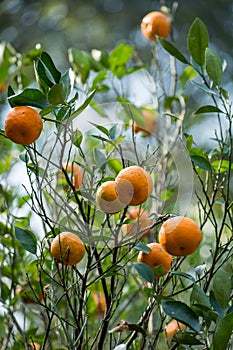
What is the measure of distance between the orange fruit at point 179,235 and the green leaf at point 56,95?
0.63 ft

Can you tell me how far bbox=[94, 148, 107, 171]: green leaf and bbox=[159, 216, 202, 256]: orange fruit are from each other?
14cm

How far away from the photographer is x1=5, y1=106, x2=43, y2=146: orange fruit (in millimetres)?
750

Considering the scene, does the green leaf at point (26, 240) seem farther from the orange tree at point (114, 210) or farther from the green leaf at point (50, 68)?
the green leaf at point (50, 68)

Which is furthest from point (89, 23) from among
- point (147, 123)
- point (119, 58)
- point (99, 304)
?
point (147, 123)

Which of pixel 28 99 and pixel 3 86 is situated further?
pixel 3 86

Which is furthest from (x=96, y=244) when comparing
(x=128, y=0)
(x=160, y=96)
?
(x=128, y=0)

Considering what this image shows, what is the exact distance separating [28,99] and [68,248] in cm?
18

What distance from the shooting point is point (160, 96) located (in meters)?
1.37

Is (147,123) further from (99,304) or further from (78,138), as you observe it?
(99,304)

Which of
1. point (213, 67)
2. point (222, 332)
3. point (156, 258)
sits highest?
point (213, 67)

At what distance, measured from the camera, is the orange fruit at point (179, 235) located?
79cm

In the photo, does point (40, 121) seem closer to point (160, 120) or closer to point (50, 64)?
point (50, 64)

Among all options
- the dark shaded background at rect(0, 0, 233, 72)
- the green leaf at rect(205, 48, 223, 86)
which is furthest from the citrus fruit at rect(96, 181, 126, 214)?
the dark shaded background at rect(0, 0, 233, 72)

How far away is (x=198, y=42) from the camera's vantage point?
99cm
